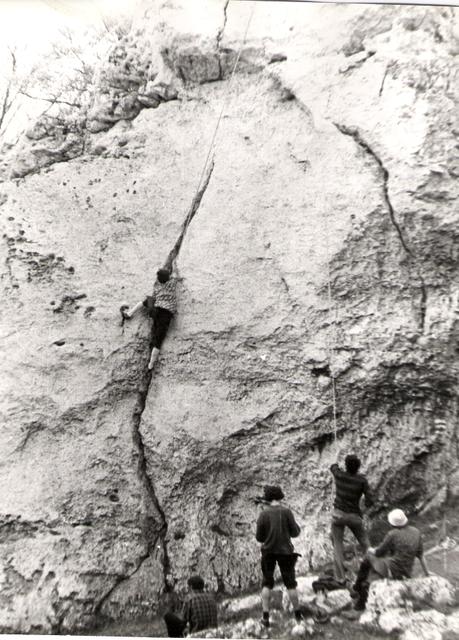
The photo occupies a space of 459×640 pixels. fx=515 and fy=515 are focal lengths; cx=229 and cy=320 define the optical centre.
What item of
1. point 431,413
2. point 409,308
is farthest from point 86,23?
point 431,413

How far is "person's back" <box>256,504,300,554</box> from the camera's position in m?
4.52

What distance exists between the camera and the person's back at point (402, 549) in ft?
14.5

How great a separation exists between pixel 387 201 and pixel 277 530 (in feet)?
12.5

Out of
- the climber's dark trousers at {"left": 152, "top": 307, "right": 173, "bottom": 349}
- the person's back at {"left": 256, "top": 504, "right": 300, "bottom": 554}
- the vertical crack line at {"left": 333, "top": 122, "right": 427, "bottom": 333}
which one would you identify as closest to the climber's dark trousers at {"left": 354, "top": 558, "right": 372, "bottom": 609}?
the person's back at {"left": 256, "top": 504, "right": 300, "bottom": 554}

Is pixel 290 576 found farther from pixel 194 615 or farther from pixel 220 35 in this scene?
pixel 220 35

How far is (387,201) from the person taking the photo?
5.96 m

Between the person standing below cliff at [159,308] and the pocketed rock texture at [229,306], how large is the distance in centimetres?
13

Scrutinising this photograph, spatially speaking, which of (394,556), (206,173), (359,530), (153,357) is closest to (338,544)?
(359,530)

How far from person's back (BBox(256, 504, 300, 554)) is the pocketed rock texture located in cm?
77

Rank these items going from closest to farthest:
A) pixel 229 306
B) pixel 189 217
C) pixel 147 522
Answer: pixel 147 522, pixel 229 306, pixel 189 217

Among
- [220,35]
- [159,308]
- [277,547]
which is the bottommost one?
[277,547]

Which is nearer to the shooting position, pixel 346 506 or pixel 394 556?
pixel 394 556

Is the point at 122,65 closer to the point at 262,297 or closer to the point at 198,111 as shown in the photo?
the point at 198,111

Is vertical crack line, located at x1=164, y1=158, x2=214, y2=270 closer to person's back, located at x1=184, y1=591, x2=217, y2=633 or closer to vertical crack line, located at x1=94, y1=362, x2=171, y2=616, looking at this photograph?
vertical crack line, located at x1=94, y1=362, x2=171, y2=616
